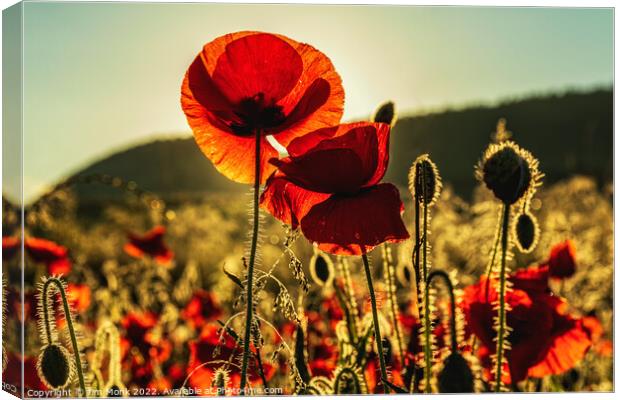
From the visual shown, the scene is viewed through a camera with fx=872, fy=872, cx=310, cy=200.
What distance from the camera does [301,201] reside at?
850mm

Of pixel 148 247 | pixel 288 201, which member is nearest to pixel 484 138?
pixel 148 247

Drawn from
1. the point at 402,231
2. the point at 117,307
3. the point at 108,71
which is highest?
the point at 108,71

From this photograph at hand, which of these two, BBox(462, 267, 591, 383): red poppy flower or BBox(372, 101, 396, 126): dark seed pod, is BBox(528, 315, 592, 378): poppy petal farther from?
BBox(372, 101, 396, 126): dark seed pod

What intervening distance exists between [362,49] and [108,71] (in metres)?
0.51

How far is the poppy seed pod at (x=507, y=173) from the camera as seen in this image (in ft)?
2.53

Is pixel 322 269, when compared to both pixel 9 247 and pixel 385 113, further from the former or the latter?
pixel 9 247

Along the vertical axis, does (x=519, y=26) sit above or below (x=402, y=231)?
above

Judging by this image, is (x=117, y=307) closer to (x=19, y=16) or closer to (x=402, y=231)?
(x=19, y=16)

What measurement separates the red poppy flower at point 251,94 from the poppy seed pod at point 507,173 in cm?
A: 17

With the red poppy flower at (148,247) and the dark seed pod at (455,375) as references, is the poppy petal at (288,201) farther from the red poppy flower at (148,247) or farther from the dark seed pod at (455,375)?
the red poppy flower at (148,247)

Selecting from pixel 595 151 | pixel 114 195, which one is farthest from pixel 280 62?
pixel 114 195

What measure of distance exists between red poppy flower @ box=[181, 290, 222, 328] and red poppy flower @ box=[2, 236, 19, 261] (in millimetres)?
555

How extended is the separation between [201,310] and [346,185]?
3.88 ft

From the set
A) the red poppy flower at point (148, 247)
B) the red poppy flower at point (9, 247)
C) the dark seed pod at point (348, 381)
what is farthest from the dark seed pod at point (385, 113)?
the red poppy flower at point (148, 247)
